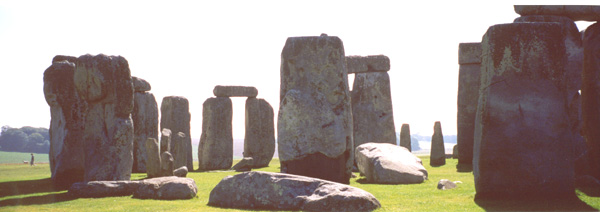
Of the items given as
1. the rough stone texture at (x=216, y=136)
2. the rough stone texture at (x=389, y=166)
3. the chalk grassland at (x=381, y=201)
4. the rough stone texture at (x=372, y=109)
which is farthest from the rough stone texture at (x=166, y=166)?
the rough stone texture at (x=372, y=109)

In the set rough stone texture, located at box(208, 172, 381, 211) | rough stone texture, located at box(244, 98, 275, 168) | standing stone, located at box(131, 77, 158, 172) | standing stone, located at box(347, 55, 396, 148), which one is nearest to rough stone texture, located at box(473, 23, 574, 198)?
rough stone texture, located at box(208, 172, 381, 211)

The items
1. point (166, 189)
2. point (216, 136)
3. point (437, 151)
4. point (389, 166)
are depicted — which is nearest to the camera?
point (166, 189)

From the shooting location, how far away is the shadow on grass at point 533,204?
736 cm

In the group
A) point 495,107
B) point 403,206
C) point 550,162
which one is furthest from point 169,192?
point 550,162

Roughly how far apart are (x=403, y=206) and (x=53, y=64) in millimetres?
9617

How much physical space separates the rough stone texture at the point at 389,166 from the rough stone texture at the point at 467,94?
4.45m

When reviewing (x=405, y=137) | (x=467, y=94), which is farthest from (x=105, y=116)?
(x=405, y=137)

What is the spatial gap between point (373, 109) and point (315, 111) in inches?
350

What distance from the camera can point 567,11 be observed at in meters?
13.3

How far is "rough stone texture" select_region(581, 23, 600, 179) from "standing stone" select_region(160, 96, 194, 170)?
13.9 metres

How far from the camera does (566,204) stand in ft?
25.1

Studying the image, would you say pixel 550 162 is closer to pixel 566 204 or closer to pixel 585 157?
pixel 566 204

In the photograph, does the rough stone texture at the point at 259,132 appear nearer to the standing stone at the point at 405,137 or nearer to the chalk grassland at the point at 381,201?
the standing stone at the point at 405,137

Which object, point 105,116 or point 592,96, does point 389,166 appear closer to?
point 592,96
